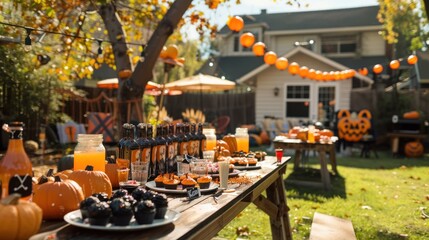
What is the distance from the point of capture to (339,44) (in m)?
22.0

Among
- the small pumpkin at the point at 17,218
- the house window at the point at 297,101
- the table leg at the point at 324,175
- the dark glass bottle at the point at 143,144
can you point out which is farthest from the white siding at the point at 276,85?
the small pumpkin at the point at 17,218

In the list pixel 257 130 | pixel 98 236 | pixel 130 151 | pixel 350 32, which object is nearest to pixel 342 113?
pixel 257 130

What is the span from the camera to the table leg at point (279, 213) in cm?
419

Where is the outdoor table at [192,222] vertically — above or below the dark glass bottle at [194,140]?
below

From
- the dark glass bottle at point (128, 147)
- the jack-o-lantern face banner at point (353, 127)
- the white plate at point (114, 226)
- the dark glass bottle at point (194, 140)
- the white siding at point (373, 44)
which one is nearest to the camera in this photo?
the white plate at point (114, 226)

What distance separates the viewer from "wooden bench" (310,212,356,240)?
4.23 m

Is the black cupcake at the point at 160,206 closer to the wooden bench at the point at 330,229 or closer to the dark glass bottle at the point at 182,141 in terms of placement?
the dark glass bottle at the point at 182,141

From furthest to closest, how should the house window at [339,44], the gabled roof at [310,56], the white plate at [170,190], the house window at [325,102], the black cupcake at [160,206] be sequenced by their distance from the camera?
the house window at [339,44]
the house window at [325,102]
the gabled roof at [310,56]
the white plate at [170,190]
the black cupcake at [160,206]

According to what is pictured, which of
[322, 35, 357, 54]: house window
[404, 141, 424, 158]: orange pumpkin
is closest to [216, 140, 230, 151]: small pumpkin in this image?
[404, 141, 424, 158]: orange pumpkin

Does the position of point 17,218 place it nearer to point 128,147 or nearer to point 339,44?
point 128,147

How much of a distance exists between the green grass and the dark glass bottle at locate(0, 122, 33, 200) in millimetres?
3542

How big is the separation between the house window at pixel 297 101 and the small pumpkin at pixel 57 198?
648 inches

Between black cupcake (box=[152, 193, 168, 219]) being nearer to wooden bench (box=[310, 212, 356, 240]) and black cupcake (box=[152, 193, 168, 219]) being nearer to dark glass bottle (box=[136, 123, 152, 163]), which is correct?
dark glass bottle (box=[136, 123, 152, 163])

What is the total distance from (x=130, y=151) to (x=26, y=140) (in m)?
10.8
